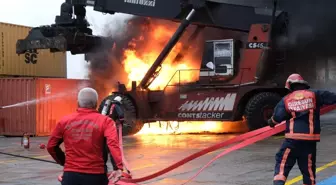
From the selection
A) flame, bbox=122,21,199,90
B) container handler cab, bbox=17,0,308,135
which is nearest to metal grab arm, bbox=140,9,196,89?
container handler cab, bbox=17,0,308,135

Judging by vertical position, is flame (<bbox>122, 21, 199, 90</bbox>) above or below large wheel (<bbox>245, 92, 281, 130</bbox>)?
above

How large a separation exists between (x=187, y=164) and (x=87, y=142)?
581cm

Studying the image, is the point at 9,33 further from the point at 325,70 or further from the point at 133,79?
the point at 325,70

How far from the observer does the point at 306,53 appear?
54.2ft

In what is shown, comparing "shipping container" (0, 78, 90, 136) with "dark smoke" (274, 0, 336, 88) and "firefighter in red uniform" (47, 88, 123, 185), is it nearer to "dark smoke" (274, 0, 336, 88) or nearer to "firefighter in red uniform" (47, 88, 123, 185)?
"dark smoke" (274, 0, 336, 88)

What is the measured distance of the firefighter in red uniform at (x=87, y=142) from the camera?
4566mm

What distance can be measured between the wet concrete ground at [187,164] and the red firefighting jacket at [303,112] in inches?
79.6

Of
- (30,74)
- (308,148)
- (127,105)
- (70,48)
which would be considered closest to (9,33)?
(30,74)

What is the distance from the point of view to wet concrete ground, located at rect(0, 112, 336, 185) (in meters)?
8.44

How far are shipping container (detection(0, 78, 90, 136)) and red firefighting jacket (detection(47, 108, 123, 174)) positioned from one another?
14756mm

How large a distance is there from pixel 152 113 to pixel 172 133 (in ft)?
4.85

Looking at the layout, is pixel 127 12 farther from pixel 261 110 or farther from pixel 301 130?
pixel 301 130

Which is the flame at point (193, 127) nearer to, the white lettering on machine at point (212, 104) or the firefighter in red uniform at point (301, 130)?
the white lettering on machine at point (212, 104)

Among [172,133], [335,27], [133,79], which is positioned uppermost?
[335,27]
